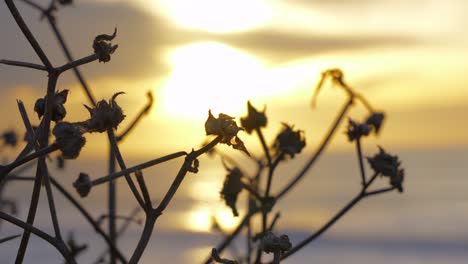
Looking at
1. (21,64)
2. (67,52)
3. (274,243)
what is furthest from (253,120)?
(21,64)

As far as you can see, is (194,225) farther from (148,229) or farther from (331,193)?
(148,229)

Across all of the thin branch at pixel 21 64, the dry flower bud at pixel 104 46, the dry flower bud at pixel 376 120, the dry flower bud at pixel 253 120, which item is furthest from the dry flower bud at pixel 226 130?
the dry flower bud at pixel 376 120

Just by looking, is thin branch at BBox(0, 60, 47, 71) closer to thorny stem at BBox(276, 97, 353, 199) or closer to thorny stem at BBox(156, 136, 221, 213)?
thorny stem at BBox(156, 136, 221, 213)

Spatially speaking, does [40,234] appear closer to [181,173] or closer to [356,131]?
[181,173]

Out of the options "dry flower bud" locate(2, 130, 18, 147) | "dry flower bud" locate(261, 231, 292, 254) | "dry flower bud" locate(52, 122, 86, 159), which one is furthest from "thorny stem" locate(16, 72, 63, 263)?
"dry flower bud" locate(2, 130, 18, 147)

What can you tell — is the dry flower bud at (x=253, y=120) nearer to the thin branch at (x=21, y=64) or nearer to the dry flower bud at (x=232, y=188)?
the dry flower bud at (x=232, y=188)

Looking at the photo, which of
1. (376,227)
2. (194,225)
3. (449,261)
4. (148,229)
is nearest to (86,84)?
(148,229)
